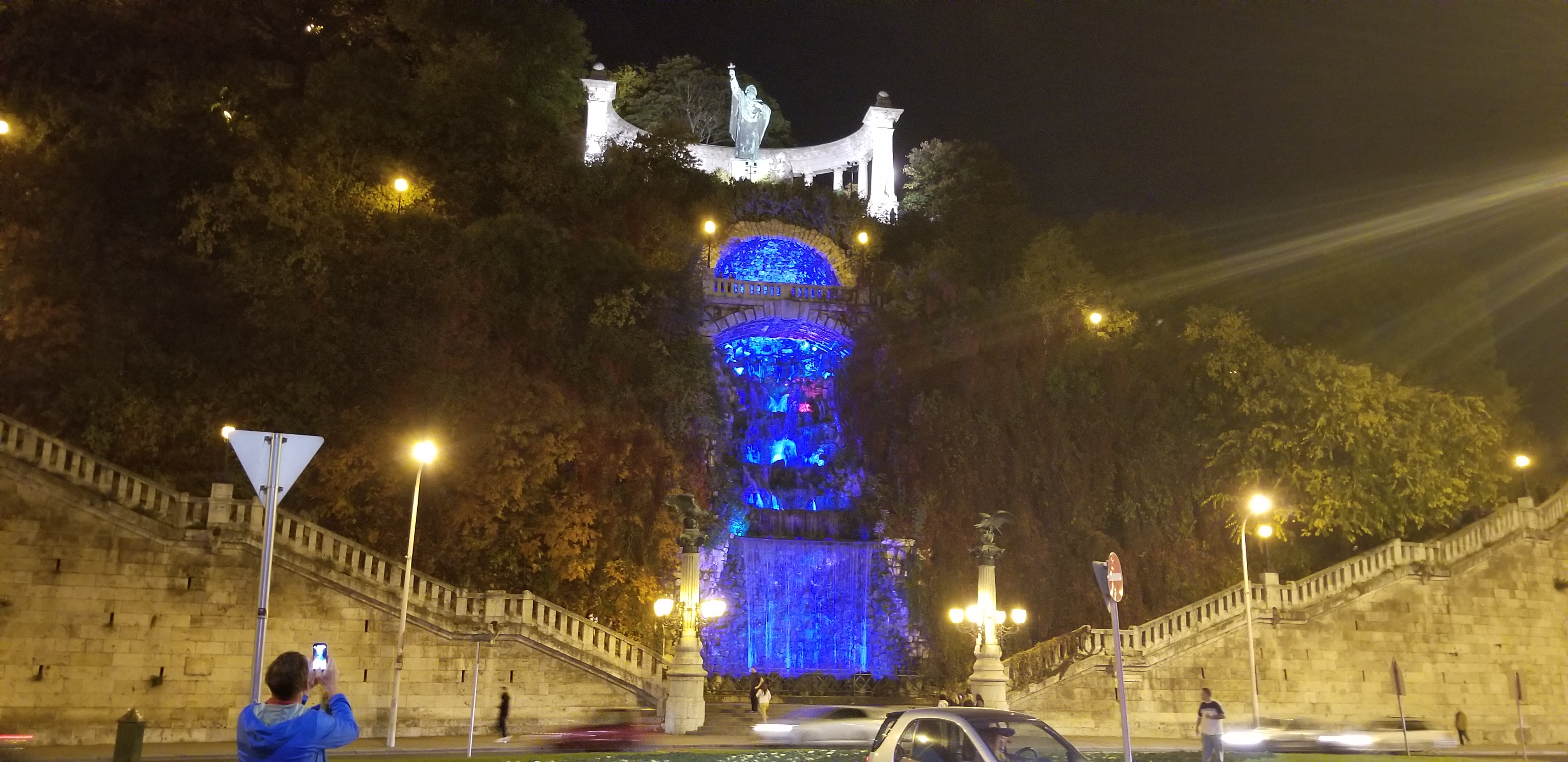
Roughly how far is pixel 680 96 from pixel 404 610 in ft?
143

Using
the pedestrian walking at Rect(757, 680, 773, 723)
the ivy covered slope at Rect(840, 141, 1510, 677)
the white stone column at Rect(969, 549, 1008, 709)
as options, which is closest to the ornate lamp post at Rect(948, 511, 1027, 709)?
the white stone column at Rect(969, 549, 1008, 709)

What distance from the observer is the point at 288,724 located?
15.6 feet

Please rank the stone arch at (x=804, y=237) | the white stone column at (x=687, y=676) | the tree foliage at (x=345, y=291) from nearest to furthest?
the white stone column at (x=687, y=676), the tree foliage at (x=345, y=291), the stone arch at (x=804, y=237)

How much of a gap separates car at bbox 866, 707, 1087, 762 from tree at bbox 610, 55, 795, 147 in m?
52.1

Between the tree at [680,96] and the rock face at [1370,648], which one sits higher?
the tree at [680,96]

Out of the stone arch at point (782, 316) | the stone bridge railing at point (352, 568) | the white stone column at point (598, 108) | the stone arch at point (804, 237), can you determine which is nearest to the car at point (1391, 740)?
the stone bridge railing at point (352, 568)

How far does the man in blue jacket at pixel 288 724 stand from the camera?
4.75 metres

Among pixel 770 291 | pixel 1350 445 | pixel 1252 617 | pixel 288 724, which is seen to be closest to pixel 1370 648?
pixel 1252 617

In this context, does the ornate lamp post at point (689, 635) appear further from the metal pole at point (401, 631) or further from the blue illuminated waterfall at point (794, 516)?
the blue illuminated waterfall at point (794, 516)

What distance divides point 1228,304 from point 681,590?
25.2m

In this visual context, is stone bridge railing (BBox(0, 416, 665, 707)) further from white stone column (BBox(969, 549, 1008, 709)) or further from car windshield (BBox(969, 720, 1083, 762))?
car windshield (BBox(969, 720, 1083, 762))

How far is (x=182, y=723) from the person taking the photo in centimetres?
2345

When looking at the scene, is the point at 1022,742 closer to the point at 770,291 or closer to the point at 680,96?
the point at 770,291

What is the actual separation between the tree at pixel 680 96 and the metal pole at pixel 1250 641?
38902mm
